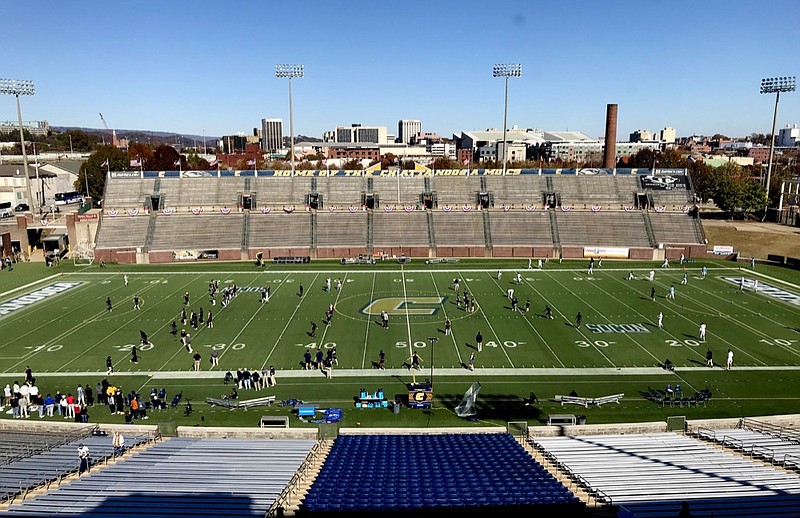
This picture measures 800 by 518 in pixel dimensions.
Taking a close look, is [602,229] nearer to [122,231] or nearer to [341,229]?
[341,229]

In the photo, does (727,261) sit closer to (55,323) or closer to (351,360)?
(351,360)

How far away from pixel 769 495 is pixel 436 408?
12.2m

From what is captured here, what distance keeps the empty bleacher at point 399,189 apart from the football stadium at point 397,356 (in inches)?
22.3

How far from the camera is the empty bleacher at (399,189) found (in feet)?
208

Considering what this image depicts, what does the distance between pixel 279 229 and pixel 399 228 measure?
1305 centimetres

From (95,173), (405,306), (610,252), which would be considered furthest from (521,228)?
(95,173)

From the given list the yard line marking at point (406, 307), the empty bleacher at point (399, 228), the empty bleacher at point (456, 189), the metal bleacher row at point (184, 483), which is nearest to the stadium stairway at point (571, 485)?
the metal bleacher row at point (184, 483)

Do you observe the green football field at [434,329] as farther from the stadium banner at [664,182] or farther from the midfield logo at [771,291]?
the stadium banner at [664,182]

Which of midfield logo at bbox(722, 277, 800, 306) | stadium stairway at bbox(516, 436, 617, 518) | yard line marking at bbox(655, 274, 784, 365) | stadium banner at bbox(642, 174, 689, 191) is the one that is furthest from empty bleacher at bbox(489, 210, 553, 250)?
stadium stairway at bbox(516, 436, 617, 518)

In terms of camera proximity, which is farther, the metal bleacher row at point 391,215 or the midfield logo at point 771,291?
the metal bleacher row at point 391,215

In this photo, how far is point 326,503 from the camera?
40.5 feet

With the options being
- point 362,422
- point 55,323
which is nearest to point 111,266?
point 55,323

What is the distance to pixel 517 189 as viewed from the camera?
64.0 meters

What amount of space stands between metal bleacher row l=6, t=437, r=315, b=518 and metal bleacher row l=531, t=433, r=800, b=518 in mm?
8334
